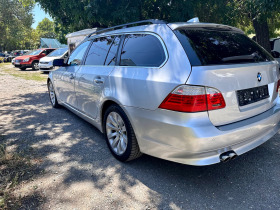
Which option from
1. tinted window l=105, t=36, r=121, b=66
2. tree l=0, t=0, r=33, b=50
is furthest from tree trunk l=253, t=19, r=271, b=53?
tree l=0, t=0, r=33, b=50

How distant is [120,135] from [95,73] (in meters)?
1.05

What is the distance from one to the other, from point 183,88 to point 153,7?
639 cm

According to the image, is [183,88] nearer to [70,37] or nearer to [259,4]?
[259,4]

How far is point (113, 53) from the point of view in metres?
3.34

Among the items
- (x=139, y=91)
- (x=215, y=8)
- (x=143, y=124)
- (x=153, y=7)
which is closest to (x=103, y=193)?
(x=143, y=124)

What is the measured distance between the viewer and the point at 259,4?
557 centimetres

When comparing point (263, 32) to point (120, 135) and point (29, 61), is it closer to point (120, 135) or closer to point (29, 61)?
point (120, 135)

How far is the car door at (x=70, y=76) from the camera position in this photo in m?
4.30

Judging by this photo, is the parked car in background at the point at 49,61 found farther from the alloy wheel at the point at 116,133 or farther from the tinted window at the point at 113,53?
the alloy wheel at the point at 116,133

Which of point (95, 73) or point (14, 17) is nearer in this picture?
point (95, 73)

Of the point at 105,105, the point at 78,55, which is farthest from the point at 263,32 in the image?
the point at 105,105

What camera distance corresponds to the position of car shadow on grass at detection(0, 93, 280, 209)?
93.2 inches

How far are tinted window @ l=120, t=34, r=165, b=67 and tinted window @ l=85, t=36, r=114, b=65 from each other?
0.48 m

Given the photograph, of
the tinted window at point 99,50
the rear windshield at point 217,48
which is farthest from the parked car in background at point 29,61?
the rear windshield at point 217,48
